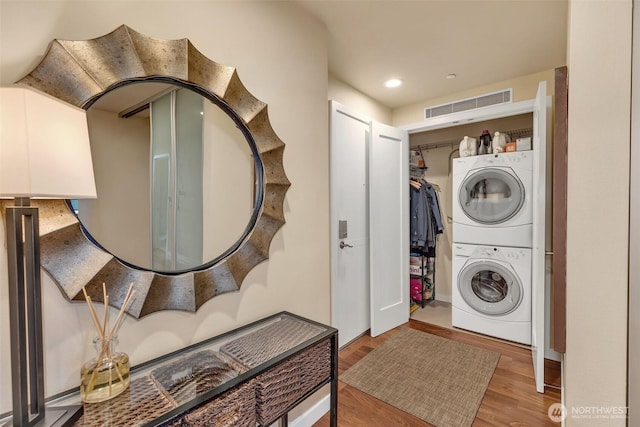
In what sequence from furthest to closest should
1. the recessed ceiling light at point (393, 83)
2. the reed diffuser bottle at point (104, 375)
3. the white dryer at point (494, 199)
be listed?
1. the recessed ceiling light at point (393, 83)
2. the white dryer at point (494, 199)
3. the reed diffuser bottle at point (104, 375)

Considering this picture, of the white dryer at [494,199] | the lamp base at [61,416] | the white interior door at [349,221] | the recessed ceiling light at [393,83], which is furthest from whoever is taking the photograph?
the recessed ceiling light at [393,83]

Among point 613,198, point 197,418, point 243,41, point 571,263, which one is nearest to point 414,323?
point 571,263

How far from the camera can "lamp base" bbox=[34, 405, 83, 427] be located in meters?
0.76

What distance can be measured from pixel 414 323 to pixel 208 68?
10.1 feet

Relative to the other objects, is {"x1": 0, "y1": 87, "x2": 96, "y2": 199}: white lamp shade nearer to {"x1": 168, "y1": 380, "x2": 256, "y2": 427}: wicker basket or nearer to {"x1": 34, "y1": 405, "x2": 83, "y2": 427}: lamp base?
{"x1": 34, "y1": 405, "x2": 83, "y2": 427}: lamp base

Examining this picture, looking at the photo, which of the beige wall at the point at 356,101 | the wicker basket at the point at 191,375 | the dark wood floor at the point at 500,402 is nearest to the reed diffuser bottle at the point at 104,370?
the wicker basket at the point at 191,375

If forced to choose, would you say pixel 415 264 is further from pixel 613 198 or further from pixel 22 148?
pixel 22 148

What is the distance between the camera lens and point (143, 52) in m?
1.05

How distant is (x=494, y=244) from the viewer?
2.74m

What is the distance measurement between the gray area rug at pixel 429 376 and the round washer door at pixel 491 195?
124cm

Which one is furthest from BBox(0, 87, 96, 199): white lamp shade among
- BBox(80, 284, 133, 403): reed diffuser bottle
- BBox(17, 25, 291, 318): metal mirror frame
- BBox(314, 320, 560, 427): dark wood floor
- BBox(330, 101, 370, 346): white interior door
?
BBox(314, 320, 560, 427): dark wood floor

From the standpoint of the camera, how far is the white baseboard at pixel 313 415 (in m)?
1.65

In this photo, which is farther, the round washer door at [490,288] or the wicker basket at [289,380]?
the round washer door at [490,288]

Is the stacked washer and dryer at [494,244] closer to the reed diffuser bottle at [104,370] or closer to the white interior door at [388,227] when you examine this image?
the white interior door at [388,227]
